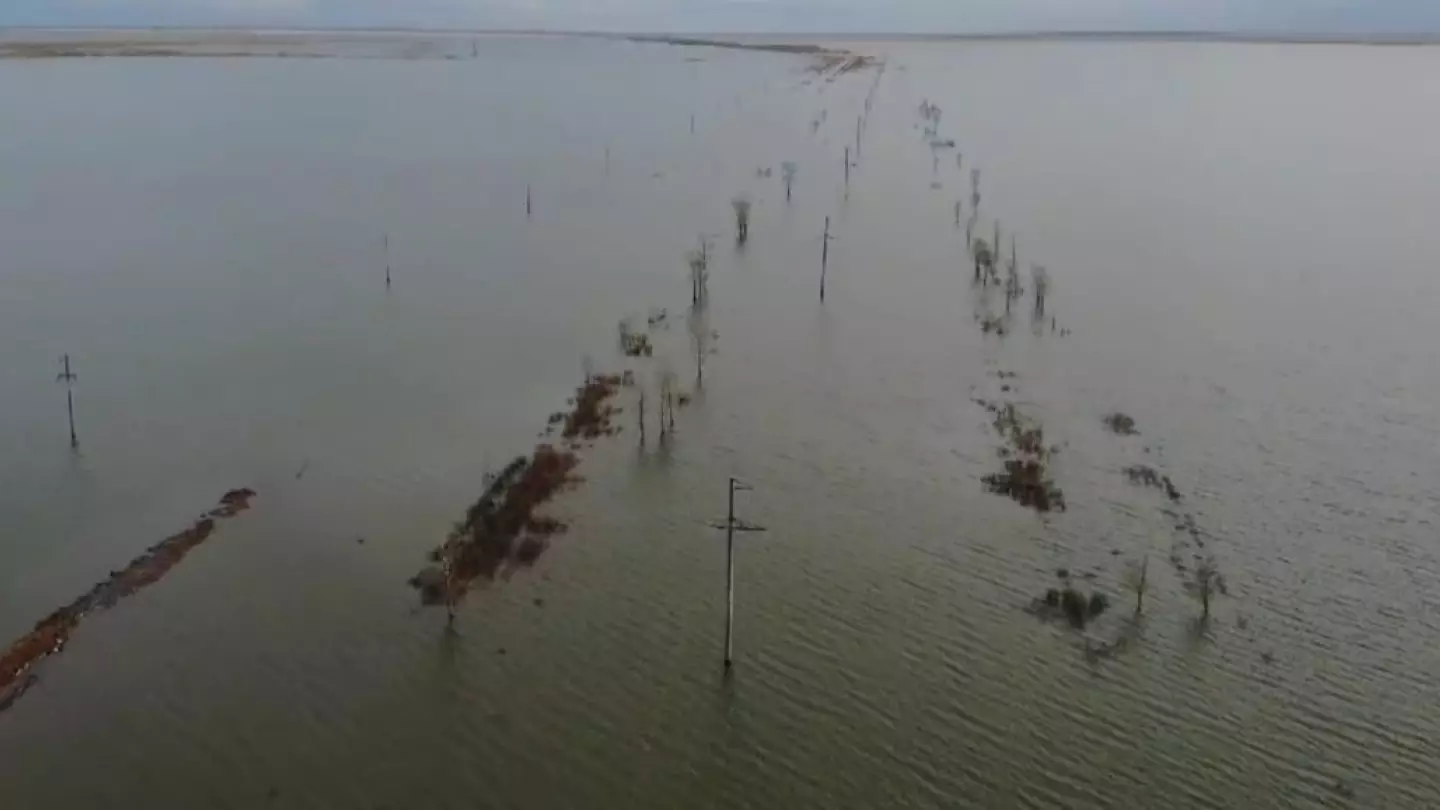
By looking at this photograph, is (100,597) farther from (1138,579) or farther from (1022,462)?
(1022,462)

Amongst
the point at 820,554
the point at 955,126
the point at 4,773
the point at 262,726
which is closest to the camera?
the point at 4,773

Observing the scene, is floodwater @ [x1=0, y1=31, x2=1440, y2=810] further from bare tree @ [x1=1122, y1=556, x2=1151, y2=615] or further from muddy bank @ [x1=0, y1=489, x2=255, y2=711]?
muddy bank @ [x1=0, y1=489, x2=255, y2=711]

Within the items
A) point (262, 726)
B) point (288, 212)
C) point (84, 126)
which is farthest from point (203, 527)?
point (84, 126)

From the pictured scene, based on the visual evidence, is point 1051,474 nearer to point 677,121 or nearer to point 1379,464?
point 1379,464

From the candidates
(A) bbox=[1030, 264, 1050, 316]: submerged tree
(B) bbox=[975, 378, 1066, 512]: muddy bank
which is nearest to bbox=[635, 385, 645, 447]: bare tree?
(B) bbox=[975, 378, 1066, 512]: muddy bank

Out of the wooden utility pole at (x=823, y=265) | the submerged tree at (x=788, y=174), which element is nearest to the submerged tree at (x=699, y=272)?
the wooden utility pole at (x=823, y=265)

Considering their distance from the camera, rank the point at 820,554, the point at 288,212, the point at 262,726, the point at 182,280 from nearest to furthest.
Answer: the point at 262,726
the point at 820,554
the point at 182,280
the point at 288,212

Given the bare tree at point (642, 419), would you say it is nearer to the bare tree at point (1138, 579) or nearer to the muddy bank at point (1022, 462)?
the muddy bank at point (1022, 462)

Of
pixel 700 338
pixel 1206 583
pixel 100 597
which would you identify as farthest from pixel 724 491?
pixel 100 597
